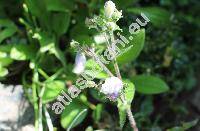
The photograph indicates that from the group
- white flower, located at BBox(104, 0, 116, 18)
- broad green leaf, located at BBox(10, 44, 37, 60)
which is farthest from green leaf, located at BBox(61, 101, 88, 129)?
white flower, located at BBox(104, 0, 116, 18)

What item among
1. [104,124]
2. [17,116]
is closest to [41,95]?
[17,116]

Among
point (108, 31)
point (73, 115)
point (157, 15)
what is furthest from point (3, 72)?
point (157, 15)

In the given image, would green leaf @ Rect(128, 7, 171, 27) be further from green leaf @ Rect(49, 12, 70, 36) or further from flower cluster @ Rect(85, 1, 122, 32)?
flower cluster @ Rect(85, 1, 122, 32)

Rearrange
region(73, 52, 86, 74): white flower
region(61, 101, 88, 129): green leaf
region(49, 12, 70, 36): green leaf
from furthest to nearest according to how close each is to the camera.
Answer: region(49, 12, 70, 36): green leaf, region(61, 101, 88, 129): green leaf, region(73, 52, 86, 74): white flower

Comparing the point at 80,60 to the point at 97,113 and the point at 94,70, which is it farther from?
the point at 97,113

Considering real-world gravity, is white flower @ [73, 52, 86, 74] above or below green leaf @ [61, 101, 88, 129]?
above

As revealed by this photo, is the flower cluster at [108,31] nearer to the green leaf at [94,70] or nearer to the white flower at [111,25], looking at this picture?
the white flower at [111,25]

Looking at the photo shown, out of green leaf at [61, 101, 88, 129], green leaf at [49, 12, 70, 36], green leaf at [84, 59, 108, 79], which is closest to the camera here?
green leaf at [84, 59, 108, 79]
